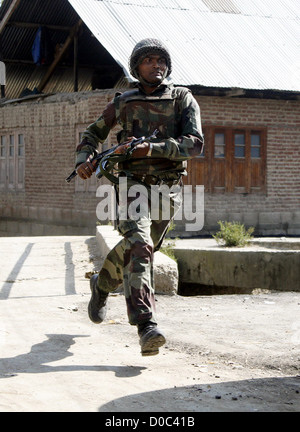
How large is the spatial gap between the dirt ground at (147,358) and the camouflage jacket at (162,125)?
118cm

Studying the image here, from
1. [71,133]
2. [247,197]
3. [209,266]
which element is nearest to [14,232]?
[71,133]

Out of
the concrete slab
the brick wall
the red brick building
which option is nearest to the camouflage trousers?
the concrete slab

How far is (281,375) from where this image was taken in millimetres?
4172

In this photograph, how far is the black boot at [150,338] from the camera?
13.6ft

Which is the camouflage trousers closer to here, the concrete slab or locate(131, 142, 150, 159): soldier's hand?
locate(131, 142, 150, 159): soldier's hand

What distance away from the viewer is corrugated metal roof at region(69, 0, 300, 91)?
591 inches

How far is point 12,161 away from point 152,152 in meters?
14.4

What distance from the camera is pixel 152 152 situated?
458 cm

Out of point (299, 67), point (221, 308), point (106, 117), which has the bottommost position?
point (221, 308)

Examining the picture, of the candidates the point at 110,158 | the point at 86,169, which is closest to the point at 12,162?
the point at 86,169
